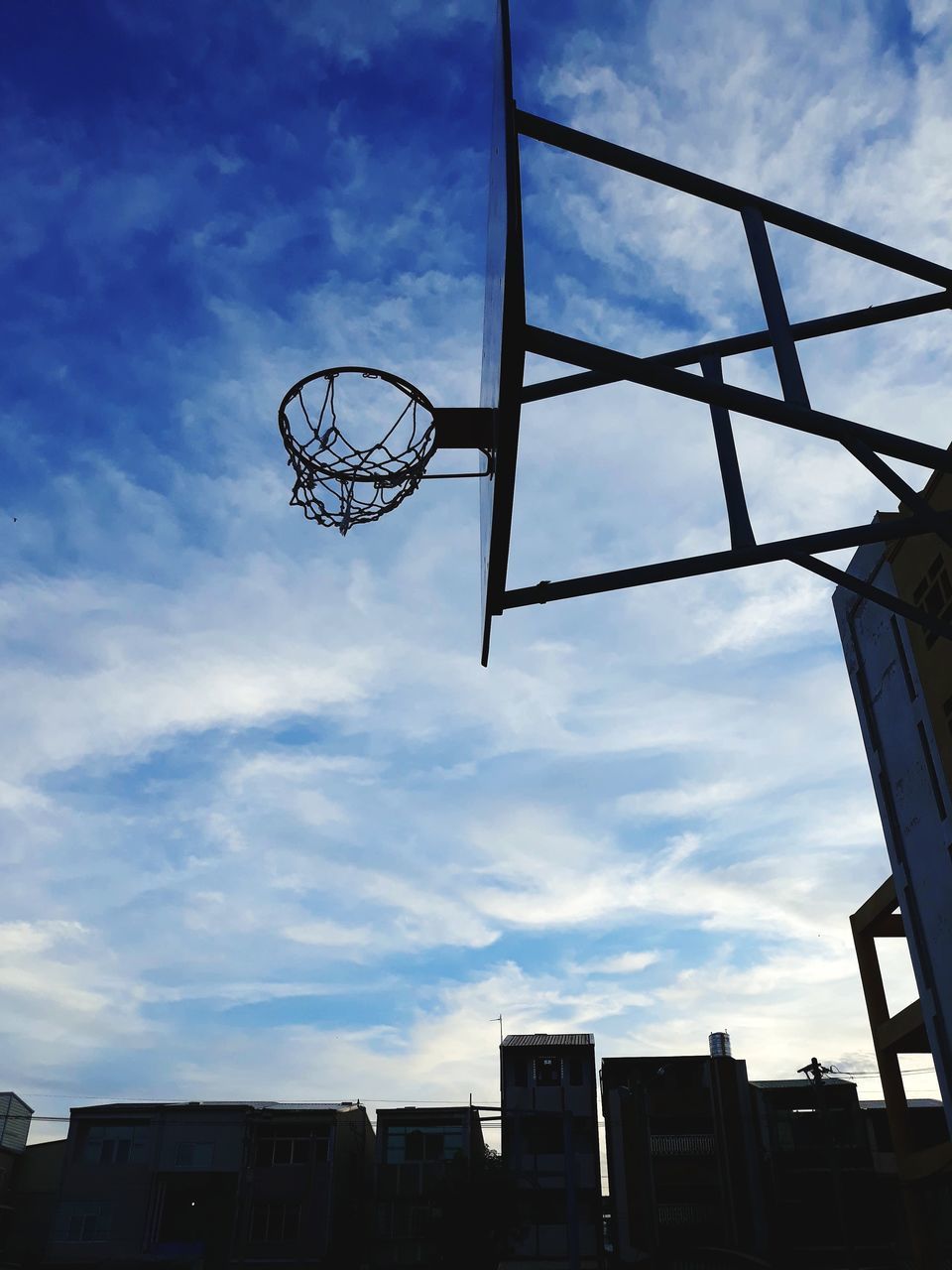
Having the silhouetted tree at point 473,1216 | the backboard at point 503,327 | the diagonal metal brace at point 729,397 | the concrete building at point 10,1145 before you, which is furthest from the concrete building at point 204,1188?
the diagonal metal brace at point 729,397

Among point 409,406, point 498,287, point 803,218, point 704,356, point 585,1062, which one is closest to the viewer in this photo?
point 498,287

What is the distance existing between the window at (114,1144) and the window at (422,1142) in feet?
33.0

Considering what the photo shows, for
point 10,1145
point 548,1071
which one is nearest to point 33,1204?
point 10,1145

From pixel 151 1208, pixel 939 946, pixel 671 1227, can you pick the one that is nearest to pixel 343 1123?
pixel 151 1208

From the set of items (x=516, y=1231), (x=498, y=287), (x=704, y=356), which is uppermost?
(x=704, y=356)

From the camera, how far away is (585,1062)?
45406mm

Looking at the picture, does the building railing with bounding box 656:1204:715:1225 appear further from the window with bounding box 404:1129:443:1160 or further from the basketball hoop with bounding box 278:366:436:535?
the basketball hoop with bounding box 278:366:436:535

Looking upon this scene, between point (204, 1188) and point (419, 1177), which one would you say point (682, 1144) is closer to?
point (419, 1177)

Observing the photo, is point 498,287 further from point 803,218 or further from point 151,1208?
point 151,1208

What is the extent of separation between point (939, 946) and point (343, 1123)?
3566cm

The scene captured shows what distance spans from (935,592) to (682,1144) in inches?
1485

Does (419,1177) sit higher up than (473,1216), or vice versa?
(419,1177)

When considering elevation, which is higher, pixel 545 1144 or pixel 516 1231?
pixel 545 1144

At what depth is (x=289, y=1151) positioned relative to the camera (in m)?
39.7
